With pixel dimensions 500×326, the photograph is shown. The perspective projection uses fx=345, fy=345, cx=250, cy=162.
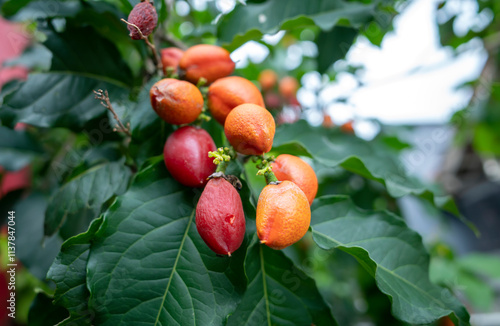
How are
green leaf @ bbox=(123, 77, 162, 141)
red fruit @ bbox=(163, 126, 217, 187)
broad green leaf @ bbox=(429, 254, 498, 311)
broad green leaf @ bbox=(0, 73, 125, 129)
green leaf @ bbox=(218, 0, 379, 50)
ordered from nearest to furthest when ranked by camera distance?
red fruit @ bbox=(163, 126, 217, 187) → green leaf @ bbox=(123, 77, 162, 141) → broad green leaf @ bbox=(0, 73, 125, 129) → green leaf @ bbox=(218, 0, 379, 50) → broad green leaf @ bbox=(429, 254, 498, 311)

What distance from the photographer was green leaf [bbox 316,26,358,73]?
1.20 meters

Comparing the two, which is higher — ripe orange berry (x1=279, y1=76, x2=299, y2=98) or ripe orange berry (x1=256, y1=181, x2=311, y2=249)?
ripe orange berry (x1=256, y1=181, x2=311, y2=249)

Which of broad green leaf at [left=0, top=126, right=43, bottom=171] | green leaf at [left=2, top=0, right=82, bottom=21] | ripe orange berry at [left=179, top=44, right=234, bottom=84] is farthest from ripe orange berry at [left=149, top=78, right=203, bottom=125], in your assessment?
broad green leaf at [left=0, top=126, right=43, bottom=171]

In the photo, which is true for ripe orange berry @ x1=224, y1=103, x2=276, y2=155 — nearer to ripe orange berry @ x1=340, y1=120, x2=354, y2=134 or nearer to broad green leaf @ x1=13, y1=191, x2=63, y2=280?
broad green leaf @ x1=13, y1=191, x2=63, y2=280

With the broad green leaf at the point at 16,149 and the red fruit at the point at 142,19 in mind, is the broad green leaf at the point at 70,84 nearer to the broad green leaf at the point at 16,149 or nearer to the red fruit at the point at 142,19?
the red fruit at the point at 142,19

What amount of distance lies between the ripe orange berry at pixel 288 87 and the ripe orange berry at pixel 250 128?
1392 mm

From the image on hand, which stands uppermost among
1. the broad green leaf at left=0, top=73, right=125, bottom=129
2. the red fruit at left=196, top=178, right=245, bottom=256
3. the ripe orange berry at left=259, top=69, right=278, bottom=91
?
the red fruit at left=196, top=178, right=245, bottom=256

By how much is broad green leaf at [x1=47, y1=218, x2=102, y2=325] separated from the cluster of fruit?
0.72ft

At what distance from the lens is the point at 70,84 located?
3.22 feet

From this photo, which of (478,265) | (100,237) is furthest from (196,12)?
(478,265)

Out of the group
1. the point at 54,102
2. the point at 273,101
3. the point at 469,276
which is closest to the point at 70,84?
the point at 54,102

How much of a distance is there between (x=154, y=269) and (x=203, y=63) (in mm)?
465

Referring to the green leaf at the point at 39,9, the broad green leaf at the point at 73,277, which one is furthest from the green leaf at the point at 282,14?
the broad green leaf at the point at 73,277

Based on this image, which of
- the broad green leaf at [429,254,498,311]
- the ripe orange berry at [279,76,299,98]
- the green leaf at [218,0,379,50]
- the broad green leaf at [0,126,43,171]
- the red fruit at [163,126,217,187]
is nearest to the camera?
the red fruit at [163,126,217,187]
